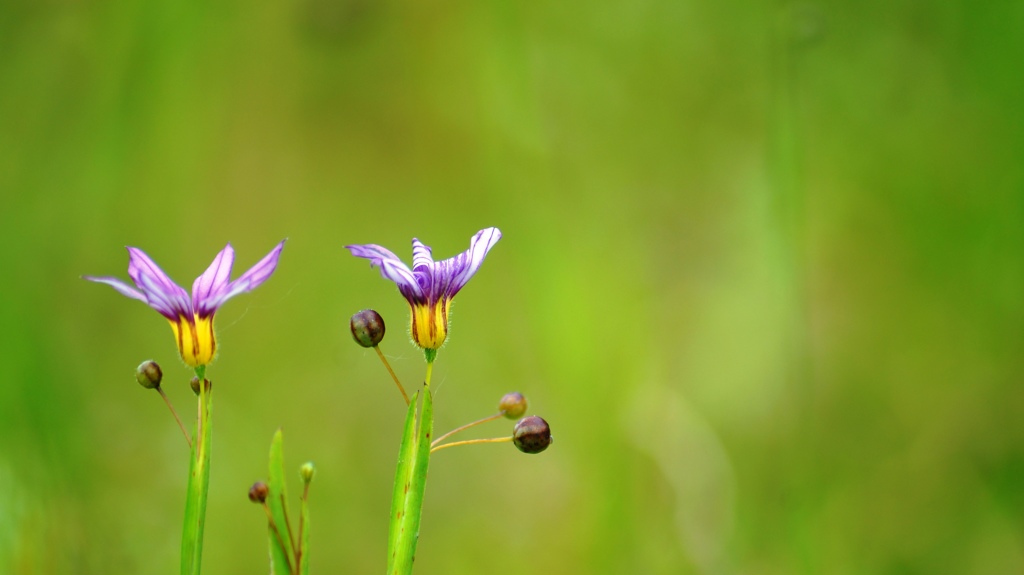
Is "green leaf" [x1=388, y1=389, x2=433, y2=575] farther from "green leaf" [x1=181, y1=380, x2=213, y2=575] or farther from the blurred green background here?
the blurred green background

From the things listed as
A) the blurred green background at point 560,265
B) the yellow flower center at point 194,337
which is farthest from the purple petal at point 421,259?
the blurred green background at point 560,265

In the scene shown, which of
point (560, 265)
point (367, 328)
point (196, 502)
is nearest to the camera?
point (196, 502)

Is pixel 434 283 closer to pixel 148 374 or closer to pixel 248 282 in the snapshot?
pixel 248 282

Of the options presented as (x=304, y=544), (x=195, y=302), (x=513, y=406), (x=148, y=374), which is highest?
(x=195, y=302)

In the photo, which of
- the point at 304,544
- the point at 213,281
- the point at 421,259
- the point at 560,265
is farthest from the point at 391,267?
the point at 560,265

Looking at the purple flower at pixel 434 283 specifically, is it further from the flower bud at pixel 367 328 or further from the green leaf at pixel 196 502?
the green leaf at pixel 196 502

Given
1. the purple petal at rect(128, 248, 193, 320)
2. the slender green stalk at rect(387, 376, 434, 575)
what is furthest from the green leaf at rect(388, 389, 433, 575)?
the purple petal at rect(128, 248, 193, 320)

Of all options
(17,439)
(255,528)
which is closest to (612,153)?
(255,528)
